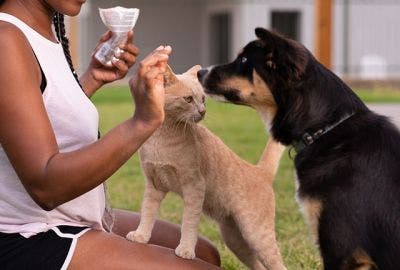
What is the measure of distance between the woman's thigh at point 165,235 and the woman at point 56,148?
59cm

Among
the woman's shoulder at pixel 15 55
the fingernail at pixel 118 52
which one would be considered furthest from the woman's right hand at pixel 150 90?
the fingernail at pixel 118 52

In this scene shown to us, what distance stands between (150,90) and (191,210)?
95 centimetres

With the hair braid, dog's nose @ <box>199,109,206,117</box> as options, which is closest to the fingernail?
the hair braid

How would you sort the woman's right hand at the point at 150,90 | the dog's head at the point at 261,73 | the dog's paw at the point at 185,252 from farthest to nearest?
1. the dog's head at the point at 261,73
2. the dog's paw at the point at 185,252
3. the woman's right hand at the point at 150,90

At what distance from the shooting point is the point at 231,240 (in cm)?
384

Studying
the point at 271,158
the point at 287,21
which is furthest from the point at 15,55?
the point at 287,21

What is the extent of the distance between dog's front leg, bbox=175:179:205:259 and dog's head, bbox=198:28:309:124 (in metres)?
0.52

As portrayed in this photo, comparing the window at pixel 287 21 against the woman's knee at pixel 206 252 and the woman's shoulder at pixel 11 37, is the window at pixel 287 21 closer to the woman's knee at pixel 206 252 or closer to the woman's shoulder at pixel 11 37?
the woman's knee at pixel 206 252

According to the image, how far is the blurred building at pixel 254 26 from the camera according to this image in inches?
962

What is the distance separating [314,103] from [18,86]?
4.45 ft

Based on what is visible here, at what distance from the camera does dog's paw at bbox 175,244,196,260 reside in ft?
10.2

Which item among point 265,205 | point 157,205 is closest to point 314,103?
point 265,205

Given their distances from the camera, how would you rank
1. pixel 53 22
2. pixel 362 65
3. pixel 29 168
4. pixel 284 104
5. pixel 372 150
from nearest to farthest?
pixel 29 168 < pixel 53 22 < pixel 372 150 < pixel 284 104 < pixel 362 65

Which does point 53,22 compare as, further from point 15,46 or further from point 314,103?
point 314,103
